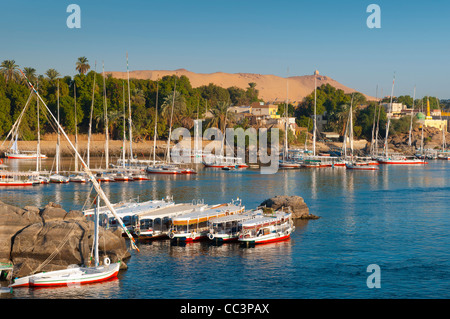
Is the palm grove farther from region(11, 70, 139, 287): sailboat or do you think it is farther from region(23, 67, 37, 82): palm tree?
region(11, 70, 139, 287): sailboat

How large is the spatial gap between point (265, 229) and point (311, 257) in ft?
22.5

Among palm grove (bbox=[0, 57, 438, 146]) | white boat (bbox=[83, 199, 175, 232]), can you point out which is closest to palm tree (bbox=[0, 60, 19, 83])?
palm grove (bbox=[0, 57, 438, 146])

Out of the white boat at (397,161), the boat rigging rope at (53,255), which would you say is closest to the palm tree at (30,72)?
the white boat at (397,161)

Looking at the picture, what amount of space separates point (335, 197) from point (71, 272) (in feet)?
182

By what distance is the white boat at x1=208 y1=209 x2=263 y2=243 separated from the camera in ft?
174

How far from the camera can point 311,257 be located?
48.7 meters

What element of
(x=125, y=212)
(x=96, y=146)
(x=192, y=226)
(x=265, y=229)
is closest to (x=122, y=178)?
(x=125, y=212)

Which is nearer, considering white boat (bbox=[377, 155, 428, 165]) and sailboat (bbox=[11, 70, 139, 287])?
sailboat (bbox=[11, 70, 139, 287])

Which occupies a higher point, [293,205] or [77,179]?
[77,179]

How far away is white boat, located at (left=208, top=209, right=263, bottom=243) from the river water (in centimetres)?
139

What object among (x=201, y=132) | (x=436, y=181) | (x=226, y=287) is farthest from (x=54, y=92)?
(x=226, y=287)

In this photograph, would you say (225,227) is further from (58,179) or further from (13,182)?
(58,179)

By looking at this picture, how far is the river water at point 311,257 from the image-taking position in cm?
3931

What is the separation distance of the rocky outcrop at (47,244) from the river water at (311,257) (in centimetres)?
298
